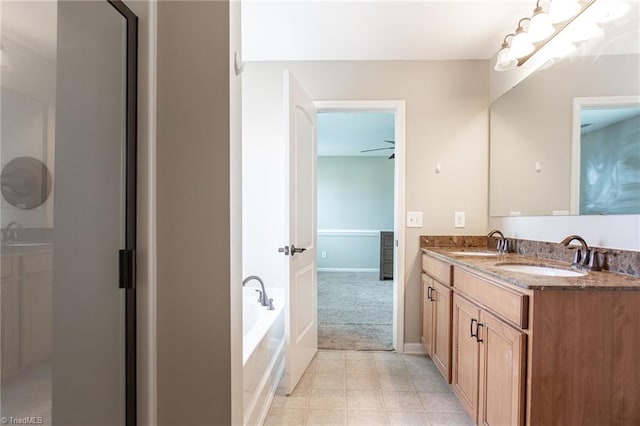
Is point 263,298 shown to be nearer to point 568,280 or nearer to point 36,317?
point 36,317

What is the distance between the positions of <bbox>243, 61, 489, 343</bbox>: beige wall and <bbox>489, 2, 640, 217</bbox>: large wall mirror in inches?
10.0

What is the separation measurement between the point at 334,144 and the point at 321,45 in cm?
311

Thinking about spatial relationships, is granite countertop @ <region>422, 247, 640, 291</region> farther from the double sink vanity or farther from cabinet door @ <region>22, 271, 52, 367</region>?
cabinet door @ <region>22, 271, 52, 367</region>

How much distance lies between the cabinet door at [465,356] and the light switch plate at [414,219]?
0.81 metres

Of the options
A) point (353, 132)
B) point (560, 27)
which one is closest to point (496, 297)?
point (560, 27)

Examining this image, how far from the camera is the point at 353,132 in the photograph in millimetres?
4660

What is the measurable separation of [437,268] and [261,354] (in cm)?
126

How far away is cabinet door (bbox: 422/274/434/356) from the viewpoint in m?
2.21

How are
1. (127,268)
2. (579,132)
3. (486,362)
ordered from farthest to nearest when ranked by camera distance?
(579,132) < (486,362) < (127,268)

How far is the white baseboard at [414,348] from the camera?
8.21 ft

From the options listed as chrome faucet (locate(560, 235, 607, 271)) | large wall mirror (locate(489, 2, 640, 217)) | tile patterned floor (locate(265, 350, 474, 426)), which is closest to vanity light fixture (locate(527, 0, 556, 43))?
large wall mirror (locate(489, 2, 640, 217))

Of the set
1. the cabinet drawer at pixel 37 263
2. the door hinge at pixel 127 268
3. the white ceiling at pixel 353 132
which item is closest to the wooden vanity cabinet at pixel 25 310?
the cabinet drawer at pixel 37 263

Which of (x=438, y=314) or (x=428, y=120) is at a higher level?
(x=428, y=120)

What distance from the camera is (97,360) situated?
0.84m
